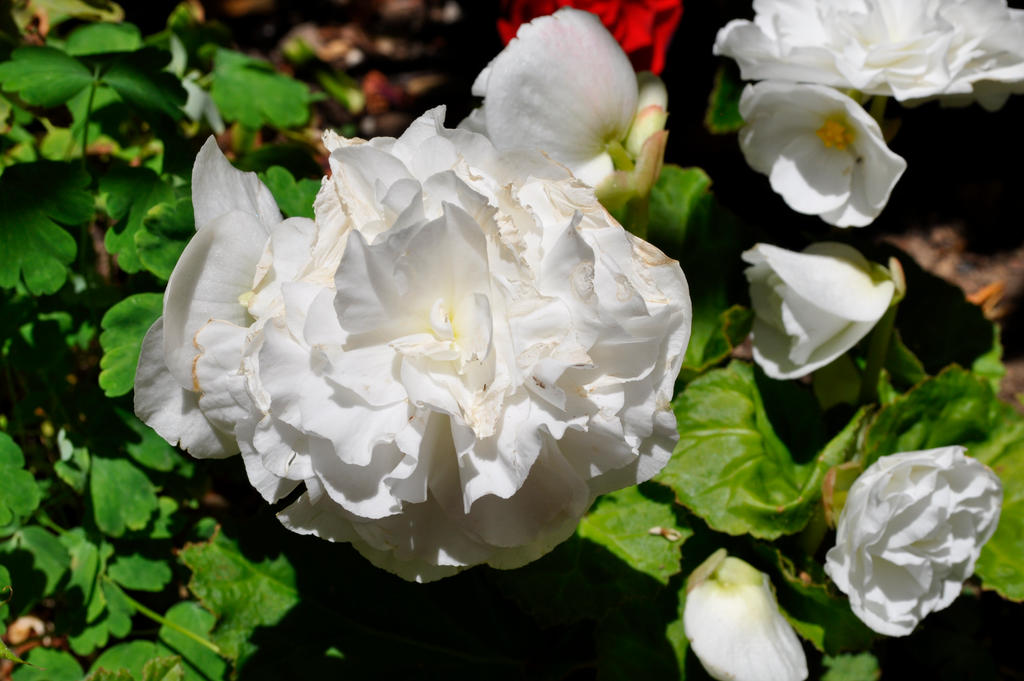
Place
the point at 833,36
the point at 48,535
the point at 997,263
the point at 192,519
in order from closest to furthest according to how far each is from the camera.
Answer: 1. the point at 833,36
2. the point at 48,535
3. the point at 192,519
4. the point at 997,263

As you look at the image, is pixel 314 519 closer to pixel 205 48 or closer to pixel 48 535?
pixel 48 535

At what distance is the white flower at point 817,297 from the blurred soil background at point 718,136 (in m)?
0.73

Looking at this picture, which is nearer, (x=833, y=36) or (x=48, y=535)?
(x=833, y=36)

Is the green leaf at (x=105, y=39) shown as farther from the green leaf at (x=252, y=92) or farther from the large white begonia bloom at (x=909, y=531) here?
the large white begonia bloom at (x=909, y=531)

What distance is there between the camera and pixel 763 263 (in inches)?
45.9

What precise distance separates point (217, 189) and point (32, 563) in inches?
26.3

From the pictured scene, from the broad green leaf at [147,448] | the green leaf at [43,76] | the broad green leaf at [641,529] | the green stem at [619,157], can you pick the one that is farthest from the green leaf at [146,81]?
the broad green leaf at [641,529]

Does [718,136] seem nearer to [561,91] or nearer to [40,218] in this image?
[561,91]

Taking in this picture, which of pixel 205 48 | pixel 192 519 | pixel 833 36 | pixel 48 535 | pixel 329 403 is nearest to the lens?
pixel 329 403

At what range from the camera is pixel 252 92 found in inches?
58.9

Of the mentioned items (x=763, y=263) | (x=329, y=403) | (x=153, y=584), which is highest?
(x=329, y=403)

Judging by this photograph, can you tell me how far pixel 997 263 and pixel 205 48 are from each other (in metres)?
1.71

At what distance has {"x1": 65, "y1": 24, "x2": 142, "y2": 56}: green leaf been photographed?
140 cm

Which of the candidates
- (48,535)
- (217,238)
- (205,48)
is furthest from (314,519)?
(205,48)
